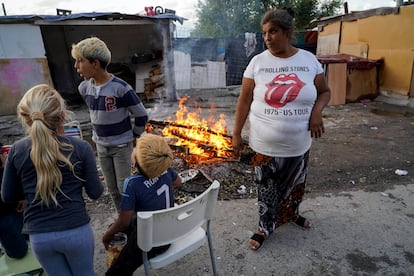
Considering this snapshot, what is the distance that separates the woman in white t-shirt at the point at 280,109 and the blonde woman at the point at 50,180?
1.51 m

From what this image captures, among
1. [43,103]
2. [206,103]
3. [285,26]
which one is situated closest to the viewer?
[43,103]

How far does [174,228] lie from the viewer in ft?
6.31

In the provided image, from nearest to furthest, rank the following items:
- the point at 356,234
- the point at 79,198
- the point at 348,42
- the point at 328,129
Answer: the point at 79,198, the point at 356,234, the point at 328,129, the point at 348,42

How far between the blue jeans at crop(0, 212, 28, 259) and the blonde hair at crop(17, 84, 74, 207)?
867 mm

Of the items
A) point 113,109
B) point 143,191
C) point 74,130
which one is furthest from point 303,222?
point 74,130

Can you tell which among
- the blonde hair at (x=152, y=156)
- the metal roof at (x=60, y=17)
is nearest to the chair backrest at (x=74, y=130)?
the blonde hair at (x=152, y=156)

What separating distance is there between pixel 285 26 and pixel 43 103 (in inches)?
75.0

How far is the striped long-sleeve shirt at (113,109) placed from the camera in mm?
2643

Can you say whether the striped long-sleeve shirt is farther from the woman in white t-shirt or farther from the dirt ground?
the dirt ground

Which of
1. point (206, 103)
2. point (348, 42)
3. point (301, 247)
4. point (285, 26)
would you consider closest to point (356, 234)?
point (301, 247)

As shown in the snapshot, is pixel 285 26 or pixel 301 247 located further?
pixel 301 247

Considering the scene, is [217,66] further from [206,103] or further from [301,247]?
[301,247]

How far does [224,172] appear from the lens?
175 inches

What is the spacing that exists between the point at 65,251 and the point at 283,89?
200 centimetres
